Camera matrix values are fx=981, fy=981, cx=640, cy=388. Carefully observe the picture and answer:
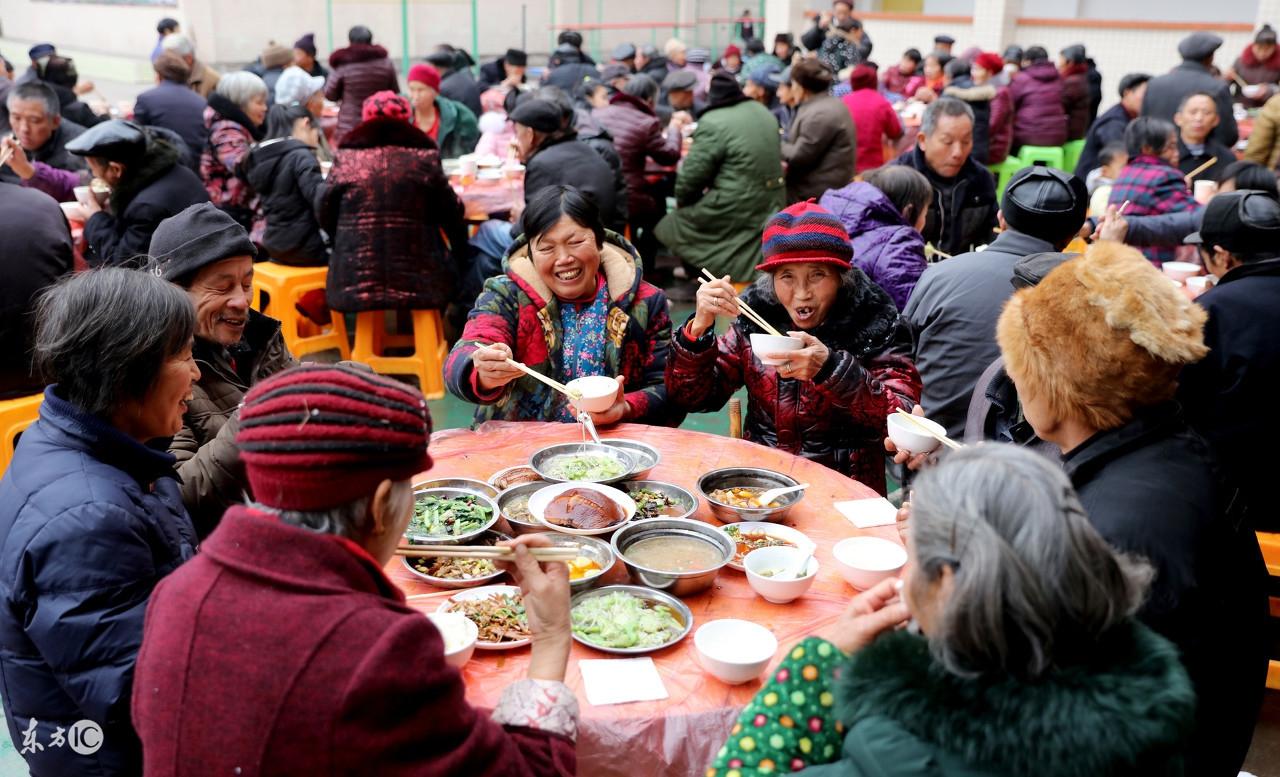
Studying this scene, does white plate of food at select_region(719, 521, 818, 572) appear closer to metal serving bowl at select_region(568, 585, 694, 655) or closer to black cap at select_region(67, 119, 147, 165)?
metal serving bowl at select_region(568, 585, 694, 655)

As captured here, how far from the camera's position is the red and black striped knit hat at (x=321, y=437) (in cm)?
146

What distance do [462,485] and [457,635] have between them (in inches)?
33.4

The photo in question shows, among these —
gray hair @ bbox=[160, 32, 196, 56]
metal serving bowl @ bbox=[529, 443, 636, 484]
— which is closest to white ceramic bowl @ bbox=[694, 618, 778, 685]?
metal serving bowl @ bbox=[529, 443, 636, 484]

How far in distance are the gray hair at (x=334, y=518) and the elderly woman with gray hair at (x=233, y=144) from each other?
17.9 feet

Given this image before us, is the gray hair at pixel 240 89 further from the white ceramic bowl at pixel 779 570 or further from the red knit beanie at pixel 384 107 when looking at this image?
the white ceramic bowl at pixel 779 570

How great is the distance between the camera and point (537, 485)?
2855mm

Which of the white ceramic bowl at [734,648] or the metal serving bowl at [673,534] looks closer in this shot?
the white ceramic bowl at [734,648]

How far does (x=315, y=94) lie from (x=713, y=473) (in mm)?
6190

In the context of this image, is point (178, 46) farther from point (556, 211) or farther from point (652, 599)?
point (652, 599)

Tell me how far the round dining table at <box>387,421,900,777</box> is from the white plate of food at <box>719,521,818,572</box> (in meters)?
0.06

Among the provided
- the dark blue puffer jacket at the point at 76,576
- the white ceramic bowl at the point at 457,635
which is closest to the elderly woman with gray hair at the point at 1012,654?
the white ceramic bowl at the point at 457,635

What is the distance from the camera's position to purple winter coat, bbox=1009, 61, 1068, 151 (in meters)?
9.76

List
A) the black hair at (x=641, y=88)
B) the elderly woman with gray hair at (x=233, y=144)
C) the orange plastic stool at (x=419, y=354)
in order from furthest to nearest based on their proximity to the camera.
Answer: the black hair at (x=641, y=88) < the elderly woman with gray hair at (x=233, y=144) < the orange plastic stool at (x=419, y=354)

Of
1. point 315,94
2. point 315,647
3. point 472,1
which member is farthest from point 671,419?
point 472,1
